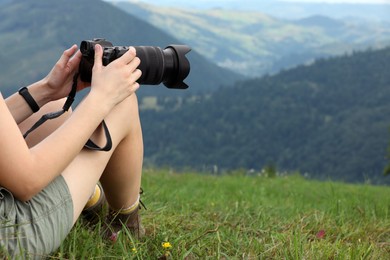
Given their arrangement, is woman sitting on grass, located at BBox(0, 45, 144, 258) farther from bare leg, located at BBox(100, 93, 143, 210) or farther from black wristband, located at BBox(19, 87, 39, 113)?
black wristband, located at BBox(19, 87, 39, 113)

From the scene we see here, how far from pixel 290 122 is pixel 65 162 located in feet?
449

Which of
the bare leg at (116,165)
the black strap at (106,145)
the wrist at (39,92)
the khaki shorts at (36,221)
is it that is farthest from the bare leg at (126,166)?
the wrist at (39,92)

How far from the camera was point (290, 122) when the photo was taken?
136875 millimetres

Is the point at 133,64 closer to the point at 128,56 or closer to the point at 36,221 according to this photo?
the point at 128,56

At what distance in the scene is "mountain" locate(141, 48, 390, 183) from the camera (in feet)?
396

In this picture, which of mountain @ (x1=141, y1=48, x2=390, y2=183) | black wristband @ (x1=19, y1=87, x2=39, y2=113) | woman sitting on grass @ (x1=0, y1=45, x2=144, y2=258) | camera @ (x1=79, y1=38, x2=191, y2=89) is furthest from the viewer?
mountain @ (x1=141, y1=48, x2=390, y2=183)

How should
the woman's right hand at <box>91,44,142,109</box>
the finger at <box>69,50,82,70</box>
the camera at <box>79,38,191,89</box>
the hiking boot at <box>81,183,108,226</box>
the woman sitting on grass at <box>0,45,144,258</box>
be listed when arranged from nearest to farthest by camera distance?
the woman sitting on grass at <box>0,45,144,258</box> < the woman's right hand at <box>91,44,142,109</box> < the camera at <box>79,38,191,89</box> < the finger at <box>69,50,82,70</box> < the hiking boot at <box>81,183,108,226</box>

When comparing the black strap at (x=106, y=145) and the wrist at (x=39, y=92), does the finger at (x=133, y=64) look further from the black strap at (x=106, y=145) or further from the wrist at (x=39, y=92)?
the wrist at (x=39, y=92)

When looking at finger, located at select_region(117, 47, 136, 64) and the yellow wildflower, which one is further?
the yellow wildflower

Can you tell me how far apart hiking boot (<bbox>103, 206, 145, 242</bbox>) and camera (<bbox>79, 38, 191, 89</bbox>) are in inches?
25.9

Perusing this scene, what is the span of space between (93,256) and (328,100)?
488 ft

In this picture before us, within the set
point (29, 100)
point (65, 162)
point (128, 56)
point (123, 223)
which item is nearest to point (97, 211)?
point (123, 223)

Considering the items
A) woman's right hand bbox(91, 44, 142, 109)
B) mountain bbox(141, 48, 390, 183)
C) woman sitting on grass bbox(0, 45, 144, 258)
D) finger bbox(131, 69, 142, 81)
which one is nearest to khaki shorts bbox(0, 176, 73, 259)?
woman sitting on grass bbox(0, 45, 144, 258)

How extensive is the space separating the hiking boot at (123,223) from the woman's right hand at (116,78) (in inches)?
29.6
